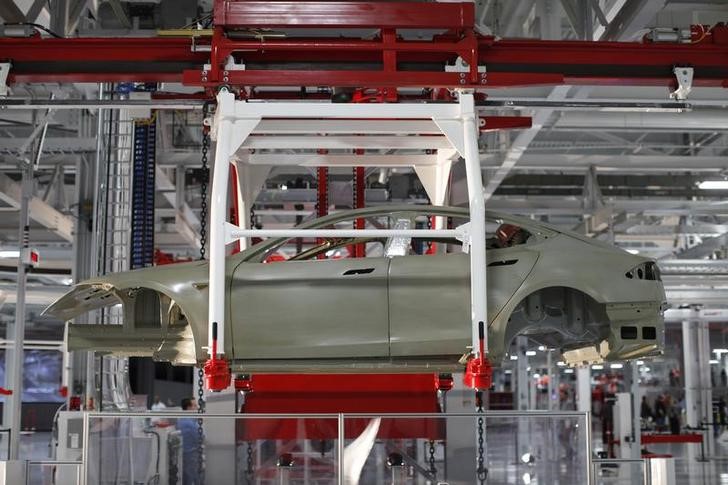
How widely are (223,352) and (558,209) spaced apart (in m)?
11.3

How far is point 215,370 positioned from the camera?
5.52 metres

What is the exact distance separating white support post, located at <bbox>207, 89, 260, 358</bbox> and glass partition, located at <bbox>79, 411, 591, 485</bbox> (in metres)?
1.33

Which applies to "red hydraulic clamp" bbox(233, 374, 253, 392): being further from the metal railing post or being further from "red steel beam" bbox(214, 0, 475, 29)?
"red steel beam" bbox(214, 0, 475, 29)

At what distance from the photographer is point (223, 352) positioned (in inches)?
219

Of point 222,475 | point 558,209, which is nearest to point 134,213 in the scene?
point 222,475

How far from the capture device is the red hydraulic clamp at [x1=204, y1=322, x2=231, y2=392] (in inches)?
216

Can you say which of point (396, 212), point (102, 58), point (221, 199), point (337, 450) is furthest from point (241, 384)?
point (102, 58)

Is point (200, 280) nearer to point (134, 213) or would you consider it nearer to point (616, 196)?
point (134, 213)

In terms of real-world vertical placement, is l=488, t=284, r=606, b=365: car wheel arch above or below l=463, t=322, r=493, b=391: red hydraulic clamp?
above

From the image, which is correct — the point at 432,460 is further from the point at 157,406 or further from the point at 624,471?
the point at 157,406

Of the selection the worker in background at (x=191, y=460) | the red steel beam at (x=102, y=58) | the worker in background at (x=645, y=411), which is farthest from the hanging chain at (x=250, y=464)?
the worker in background at (x=645, y=411)

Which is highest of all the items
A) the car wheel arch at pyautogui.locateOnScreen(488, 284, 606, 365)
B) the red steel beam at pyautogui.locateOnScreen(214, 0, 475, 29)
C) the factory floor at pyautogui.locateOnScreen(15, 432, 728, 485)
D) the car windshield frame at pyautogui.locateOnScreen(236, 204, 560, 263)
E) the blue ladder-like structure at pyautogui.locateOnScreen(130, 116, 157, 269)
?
the red steel beam at pyautogui.locateOnScreen(214, 0, 475, 29)

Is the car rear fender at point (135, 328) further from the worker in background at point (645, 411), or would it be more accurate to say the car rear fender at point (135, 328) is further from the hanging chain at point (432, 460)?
the worker in background at point (645, 411)

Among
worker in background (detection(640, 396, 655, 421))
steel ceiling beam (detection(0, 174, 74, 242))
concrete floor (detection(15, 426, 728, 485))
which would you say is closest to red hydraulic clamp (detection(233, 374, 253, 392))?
concrete floor (detection(15, 426, 728, 485))
